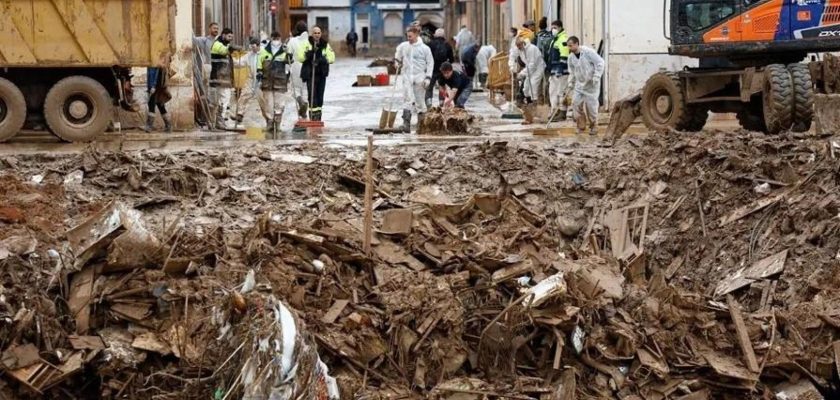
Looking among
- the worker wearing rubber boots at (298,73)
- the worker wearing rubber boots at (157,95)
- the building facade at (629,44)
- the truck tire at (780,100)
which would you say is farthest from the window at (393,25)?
the truck tire at (780,100)

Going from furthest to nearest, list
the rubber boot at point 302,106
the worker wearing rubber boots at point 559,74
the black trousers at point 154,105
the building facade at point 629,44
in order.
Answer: the building facade at point 629,44 < the worker wearing rubber boots at point 559,74 < the rubber boot at point 302,106 < the black trousers at point 154,105

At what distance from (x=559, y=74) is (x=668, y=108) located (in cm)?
479

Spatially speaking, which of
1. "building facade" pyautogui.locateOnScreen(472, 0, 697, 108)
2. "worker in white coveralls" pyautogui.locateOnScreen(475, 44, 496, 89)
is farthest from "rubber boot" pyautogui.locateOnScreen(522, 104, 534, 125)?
"worker in white coveralls" pyautogui.locateOnScreen(475, 44, 496, 89)

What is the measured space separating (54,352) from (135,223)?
4.31ft

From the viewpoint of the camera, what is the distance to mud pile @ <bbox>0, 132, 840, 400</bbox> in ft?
30.3

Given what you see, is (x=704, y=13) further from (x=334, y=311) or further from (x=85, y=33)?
(x=334, y=311)

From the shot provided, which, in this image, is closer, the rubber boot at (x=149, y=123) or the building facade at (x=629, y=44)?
the rubber boot at (x=149, y=123)

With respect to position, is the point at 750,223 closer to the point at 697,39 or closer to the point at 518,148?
the point at 518,148

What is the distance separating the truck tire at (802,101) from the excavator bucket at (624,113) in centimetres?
284

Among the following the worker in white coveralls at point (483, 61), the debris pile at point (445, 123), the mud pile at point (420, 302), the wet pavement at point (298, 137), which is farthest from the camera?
the worker in white coveralls at point (483, 61)

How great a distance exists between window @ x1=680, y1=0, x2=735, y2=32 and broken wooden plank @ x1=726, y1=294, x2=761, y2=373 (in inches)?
352

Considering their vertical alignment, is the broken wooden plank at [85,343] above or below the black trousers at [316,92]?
below

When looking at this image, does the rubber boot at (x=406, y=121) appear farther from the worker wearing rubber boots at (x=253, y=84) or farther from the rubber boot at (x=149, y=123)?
the rubber boot at (x=149, y=123)

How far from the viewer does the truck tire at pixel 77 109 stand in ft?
61.0
